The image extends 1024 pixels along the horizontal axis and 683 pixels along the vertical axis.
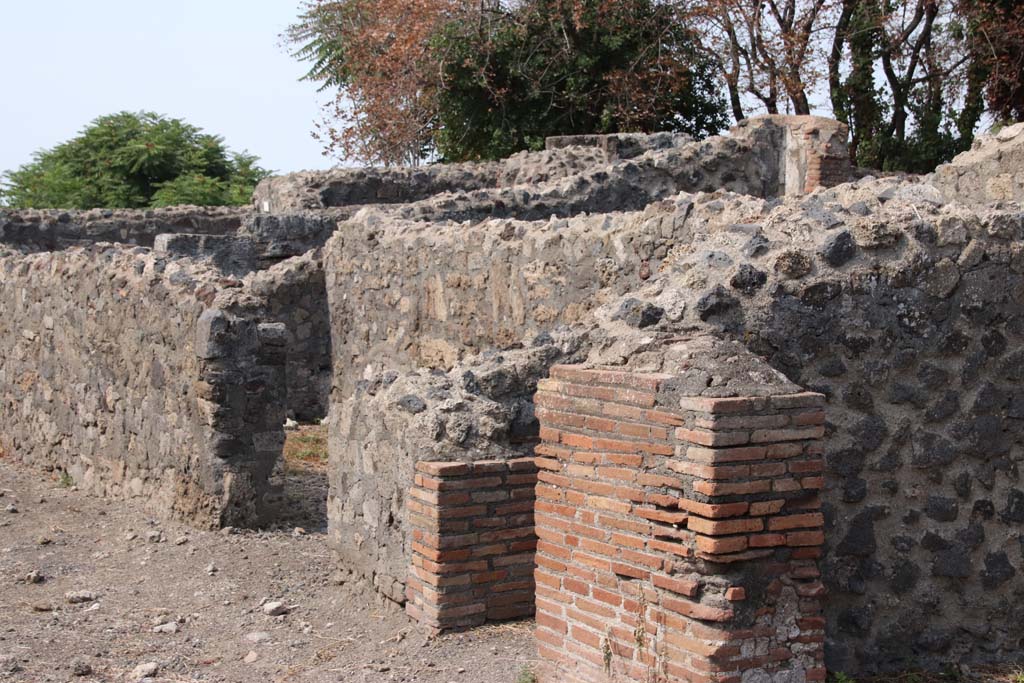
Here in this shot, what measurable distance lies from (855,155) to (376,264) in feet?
44.8

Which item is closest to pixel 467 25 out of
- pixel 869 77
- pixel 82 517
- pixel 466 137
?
pixel 466 137

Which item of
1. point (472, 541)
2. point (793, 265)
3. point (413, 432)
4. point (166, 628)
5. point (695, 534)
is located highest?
point (793, 265)

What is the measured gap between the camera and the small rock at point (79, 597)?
6336 millimetres

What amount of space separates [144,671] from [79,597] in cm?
128

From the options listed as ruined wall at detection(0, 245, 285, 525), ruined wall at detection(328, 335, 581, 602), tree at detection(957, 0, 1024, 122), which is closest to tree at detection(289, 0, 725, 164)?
tree at detection(957, 0, 1024, 122)

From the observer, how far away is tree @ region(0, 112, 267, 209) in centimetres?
2819

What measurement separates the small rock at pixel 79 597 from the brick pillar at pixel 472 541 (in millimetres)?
2004

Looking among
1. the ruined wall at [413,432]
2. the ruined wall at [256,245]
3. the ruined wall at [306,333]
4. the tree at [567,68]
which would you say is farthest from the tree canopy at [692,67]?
the ruined wall at [413,432]

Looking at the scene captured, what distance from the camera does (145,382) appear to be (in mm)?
8156

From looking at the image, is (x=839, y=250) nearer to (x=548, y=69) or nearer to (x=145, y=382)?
(x=145, y=382)

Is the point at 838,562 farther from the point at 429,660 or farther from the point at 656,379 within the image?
the point at 429,660

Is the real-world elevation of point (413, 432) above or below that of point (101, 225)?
below

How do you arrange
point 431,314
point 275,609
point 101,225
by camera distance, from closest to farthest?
point 275,609, point 431,314, point 101,225

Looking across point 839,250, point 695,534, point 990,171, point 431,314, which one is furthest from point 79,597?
point 990,171
